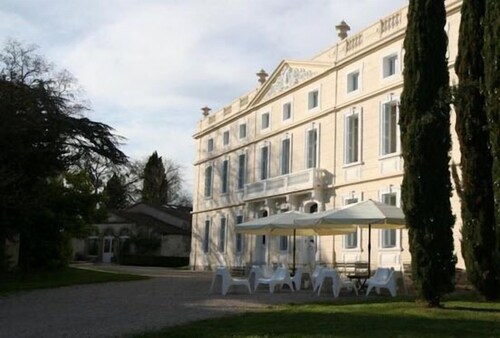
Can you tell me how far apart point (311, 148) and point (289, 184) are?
194cm

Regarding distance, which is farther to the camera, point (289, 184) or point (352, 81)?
point (289, 184)

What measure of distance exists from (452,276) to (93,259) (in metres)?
43.8

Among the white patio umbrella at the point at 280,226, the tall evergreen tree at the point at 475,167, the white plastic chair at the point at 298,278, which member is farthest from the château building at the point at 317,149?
the tall evergreen tree at the point at 475,167

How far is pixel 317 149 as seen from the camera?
28594 mm

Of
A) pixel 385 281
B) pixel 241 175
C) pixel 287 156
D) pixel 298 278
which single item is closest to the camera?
pixel 385 281

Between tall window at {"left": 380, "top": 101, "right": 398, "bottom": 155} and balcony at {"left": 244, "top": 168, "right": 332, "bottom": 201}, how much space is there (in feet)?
12.7

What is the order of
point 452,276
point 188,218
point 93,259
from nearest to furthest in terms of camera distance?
point 452,276 → point 93,259 → point 188,218

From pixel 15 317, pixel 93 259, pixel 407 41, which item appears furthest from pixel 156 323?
pixel 93 259

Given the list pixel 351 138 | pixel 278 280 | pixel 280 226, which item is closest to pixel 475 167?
pixel 278 280

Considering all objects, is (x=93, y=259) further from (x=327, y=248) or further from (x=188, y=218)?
(x=327, y=248)

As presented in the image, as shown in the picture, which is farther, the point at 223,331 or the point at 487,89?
the point at 487,89

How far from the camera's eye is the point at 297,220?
18.3m

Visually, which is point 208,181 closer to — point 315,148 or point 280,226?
point 315,148

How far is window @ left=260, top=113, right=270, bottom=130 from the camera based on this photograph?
1344 inches
